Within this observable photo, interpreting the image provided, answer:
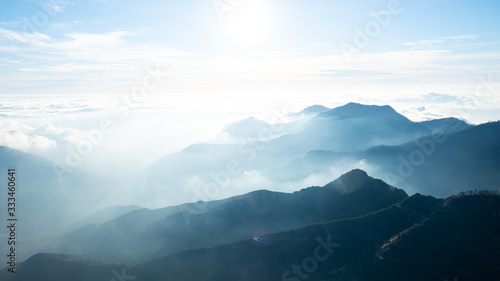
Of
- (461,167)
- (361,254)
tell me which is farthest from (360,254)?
(461,167)

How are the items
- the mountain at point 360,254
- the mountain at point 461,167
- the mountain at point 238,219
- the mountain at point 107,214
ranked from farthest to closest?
the mountain at point 107,214, the mountain at point 461,167, the mountain at point 238,219, the mountain at point 360,254

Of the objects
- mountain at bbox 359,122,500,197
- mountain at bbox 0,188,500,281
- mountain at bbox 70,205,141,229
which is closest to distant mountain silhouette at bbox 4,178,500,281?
mountain at bbox 0,188,500,281

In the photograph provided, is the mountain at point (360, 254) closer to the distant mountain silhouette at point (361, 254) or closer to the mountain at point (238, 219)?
the distant mountain silhouette at point (361, 254)

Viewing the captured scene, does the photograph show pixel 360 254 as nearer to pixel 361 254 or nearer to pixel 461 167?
pixel 361 254

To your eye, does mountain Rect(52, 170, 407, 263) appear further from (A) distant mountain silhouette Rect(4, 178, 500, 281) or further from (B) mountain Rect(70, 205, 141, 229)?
(B) mountain Rect(70, 205, 141, 229)

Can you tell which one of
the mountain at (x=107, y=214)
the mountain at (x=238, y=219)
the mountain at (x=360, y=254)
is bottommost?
the mountain at (x=360, y=254)

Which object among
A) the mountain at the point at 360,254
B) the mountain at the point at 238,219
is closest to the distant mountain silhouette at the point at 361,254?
the mountain at the point at 360,254
